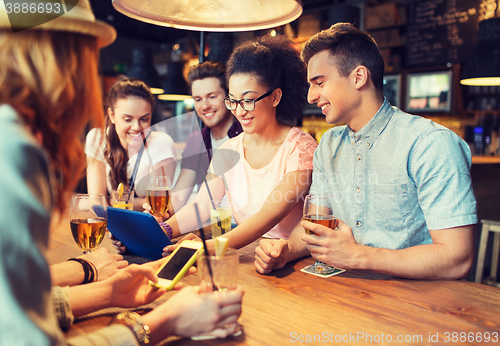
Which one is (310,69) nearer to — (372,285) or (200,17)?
(200,17)

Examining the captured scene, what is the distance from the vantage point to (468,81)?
12.6 ft

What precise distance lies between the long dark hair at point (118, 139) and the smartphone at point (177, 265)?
1583 millimetres

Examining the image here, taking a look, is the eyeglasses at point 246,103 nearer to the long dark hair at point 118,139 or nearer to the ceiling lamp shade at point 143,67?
the long dark hair at point 118,139

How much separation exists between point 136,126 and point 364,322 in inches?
78.6

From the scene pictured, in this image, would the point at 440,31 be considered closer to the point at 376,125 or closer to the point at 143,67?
the point at 143,67

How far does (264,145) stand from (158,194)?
69 cm

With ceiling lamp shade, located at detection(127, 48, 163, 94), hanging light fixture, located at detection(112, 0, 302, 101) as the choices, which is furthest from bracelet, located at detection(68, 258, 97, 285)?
ceiling lamp shade, located at detection(127, 48, 163, 94)

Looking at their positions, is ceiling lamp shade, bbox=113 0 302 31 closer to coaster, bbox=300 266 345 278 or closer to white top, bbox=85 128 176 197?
coaster, bbox=300 266 345 278

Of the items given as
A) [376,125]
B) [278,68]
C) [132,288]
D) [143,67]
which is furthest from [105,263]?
[143,67]

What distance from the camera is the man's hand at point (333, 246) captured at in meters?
1.09

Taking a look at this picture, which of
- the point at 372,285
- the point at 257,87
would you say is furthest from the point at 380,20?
the point at 372,285

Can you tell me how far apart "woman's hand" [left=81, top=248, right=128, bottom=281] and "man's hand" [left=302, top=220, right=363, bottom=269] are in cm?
57

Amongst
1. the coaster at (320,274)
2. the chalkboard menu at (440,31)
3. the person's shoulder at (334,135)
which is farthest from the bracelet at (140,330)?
the chalkboard menu at (440,31)

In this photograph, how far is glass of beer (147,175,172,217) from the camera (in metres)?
1.44
